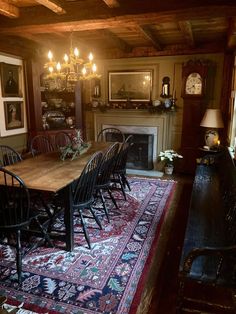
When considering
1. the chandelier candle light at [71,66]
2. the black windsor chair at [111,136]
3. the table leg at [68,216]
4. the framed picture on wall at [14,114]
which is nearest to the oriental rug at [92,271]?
the table leg at [68,216]

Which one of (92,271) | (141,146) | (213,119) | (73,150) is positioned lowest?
(92,271)

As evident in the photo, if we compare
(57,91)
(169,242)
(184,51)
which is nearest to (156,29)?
(184,51)

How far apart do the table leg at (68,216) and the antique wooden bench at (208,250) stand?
113 cm

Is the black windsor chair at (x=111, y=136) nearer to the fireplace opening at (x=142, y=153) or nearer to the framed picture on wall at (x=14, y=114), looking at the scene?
the fireplace opening at (x=142, y=153)

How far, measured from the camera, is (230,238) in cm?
203

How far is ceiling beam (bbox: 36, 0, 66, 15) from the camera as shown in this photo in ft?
8.79

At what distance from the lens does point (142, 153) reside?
227 inches

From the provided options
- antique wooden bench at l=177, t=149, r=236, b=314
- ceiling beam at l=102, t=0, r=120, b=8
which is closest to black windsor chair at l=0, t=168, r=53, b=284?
antique wooden bench at l=177, t=149, r=236, b=314

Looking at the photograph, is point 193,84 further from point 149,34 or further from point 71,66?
point 71,66

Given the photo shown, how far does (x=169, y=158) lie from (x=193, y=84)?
4.98ft

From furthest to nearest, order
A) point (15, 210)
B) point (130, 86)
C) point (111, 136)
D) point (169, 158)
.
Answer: point (111, 136) < point (130, 86) < point (169, 158) < point (15, 210)

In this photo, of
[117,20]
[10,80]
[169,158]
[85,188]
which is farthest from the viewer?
[169,158]

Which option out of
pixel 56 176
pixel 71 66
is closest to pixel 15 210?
pixel 56 176

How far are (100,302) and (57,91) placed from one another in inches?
178
